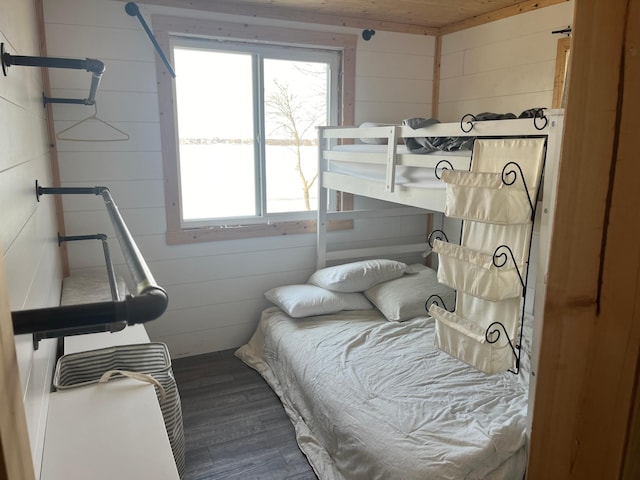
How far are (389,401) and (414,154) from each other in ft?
3.80

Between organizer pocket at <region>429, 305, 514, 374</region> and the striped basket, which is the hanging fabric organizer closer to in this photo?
organizer pocket at <region>429, 305, 514, 374</region>

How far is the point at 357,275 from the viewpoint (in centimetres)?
308

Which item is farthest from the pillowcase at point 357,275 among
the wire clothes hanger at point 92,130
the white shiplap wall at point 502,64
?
the wire clothes hanger at point 92,130

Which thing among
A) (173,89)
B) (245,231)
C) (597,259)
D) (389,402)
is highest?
(173,89)

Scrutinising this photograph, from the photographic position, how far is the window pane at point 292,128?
3.19 meters

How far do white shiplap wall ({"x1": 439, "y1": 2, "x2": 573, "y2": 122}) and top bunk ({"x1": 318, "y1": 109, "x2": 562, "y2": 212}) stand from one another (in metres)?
0.88

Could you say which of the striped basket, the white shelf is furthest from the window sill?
the white shelf

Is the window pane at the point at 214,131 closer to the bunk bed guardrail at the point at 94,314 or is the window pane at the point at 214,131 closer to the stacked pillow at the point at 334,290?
the stacked pillow at the point at 334,290

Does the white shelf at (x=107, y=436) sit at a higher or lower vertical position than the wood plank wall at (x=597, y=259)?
lower

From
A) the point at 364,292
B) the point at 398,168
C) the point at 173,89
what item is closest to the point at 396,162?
the point at 398,168

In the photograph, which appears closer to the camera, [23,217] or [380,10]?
[23,217]

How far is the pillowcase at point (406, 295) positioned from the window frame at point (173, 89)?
0.71 metres

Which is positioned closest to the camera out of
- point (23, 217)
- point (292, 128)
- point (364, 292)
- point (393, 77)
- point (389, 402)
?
point (23, 217)

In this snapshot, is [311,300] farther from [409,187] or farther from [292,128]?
[292,128]
